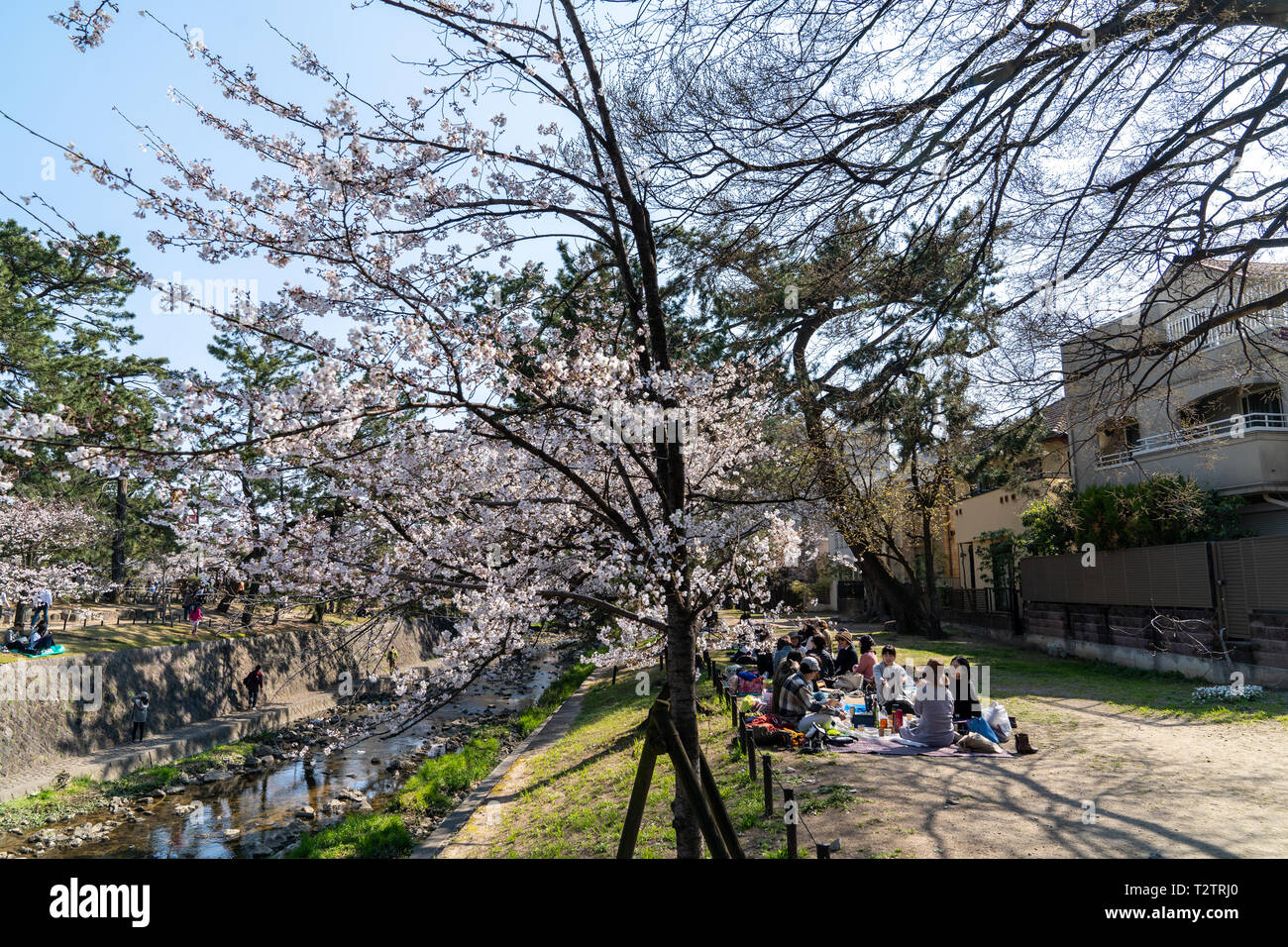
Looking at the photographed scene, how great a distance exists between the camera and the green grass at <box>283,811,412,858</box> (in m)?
9.78

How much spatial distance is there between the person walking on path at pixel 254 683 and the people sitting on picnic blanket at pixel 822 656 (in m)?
18.3

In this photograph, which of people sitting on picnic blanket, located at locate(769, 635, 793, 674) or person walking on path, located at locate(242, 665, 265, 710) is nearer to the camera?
people sitting on picnic blanket, located at locate(769, 635, 793, 674)

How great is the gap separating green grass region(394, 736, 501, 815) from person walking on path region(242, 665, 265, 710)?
403 inches

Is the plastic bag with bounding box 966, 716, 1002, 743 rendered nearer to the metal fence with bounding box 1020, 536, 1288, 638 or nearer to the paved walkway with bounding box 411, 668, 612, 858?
the paved walkway with bounding box 411, 668, 612, 858

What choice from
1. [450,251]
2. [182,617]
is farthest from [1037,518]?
[182,617]

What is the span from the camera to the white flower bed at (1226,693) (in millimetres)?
10867

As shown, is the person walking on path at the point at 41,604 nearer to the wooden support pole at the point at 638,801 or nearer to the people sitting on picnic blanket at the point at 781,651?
the people sitting on picnic blanket at the point at 781,651

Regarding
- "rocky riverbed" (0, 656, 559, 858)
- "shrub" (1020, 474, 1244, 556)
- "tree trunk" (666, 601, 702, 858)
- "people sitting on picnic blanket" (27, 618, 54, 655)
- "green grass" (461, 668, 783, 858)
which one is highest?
"shrub" (1020, 474, 1244, 556)

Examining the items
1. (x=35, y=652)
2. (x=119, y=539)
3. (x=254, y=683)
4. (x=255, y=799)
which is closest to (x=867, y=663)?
(x=255, y=799)

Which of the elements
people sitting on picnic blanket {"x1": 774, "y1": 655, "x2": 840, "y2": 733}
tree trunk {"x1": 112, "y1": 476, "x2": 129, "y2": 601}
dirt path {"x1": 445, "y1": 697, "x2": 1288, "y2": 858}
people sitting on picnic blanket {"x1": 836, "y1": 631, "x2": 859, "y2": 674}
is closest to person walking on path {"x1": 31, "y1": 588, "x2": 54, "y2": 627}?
tree trunk {"x1": 112, "y1": 476, "x2": 129, "y2": 601}

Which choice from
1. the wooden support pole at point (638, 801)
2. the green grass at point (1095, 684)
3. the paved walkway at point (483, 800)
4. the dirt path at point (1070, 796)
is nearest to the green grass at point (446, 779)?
the paved walkway at point (483, 800)

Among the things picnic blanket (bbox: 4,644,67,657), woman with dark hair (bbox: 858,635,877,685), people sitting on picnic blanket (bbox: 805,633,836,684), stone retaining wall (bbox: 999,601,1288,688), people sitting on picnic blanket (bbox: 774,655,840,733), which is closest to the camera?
people sitting on picnic blanket (bbox: 774,655,840,733)

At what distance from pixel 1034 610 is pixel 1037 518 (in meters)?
2.35

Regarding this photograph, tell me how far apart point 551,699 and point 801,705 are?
44.8 ft
